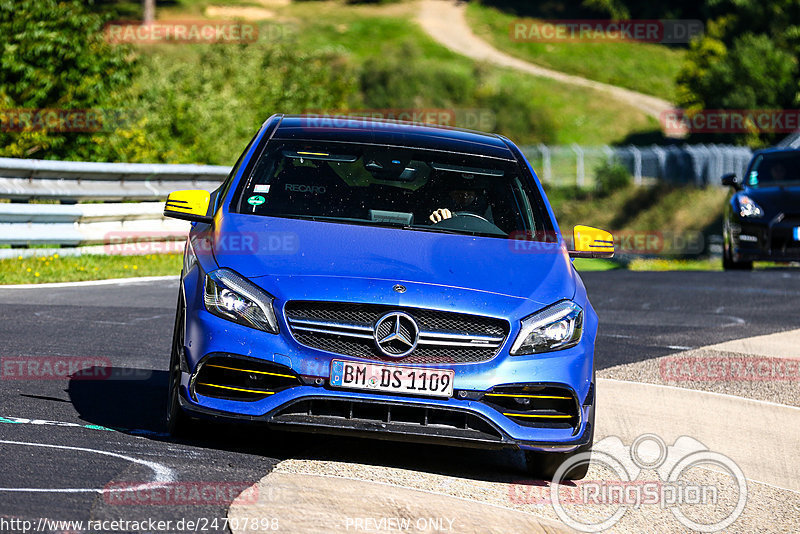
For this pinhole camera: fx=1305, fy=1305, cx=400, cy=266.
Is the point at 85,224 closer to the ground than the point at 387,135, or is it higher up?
closer to the ground

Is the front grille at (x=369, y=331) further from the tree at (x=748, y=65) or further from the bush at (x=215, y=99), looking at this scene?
the tree at (x=748, y=65)

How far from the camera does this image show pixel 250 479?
546 centimetres

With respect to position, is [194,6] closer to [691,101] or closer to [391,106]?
[391,106]

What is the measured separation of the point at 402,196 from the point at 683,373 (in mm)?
3551

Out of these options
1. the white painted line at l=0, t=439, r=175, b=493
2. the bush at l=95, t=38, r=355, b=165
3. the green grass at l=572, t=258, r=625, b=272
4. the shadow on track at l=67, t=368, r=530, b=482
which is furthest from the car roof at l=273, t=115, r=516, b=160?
the green grass at l=572, t=258, r=625, b=272

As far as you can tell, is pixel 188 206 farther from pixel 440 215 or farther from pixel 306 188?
pixel 440 215

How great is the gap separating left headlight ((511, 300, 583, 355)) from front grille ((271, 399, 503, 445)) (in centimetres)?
40

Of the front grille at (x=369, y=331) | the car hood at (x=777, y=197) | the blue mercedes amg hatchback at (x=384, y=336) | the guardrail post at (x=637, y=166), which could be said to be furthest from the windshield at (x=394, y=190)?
the guardrail post at (x=637, y=166)

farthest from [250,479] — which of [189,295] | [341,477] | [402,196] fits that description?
[402,196]

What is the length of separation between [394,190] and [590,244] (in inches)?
43.6

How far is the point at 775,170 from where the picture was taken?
1881 cm

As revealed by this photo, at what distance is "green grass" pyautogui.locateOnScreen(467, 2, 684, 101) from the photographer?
273 ft

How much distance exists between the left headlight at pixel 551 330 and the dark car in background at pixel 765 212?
471 inches

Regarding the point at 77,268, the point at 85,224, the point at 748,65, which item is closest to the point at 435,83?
the point at 748,65
